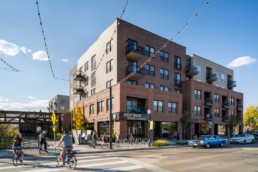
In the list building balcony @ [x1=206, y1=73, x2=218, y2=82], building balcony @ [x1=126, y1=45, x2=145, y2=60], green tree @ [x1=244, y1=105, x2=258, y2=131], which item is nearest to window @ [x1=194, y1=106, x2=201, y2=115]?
building balcony @ [x1=206, y1=73, x2=218, y2=82]

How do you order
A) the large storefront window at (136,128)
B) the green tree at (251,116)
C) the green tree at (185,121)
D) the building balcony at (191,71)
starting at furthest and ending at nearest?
the green tree at (251,116) → the building balcony at (191,71) → the green tree at (185,121) → the large storefront window at (136,128)

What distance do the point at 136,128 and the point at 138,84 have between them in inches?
278

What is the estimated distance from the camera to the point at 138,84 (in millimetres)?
30875

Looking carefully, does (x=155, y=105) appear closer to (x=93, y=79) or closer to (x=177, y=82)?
(x=177, y=82)

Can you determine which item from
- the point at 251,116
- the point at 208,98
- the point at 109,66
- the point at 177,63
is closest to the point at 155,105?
the point at 109,66

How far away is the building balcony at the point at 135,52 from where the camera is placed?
29172 millimetres

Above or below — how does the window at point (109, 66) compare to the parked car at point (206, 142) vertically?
above

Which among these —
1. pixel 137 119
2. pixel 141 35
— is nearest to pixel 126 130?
pixel 137 119

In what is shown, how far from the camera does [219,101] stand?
42750 mm

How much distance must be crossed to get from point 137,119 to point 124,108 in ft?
7.95

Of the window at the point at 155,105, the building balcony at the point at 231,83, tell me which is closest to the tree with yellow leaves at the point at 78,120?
the window at the point at 155,105

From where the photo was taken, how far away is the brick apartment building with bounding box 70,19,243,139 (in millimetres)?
26984

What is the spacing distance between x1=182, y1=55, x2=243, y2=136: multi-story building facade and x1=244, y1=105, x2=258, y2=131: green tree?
16063 mm

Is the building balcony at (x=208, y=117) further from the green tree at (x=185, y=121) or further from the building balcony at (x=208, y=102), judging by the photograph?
the green tree at (x=185, y=121)
